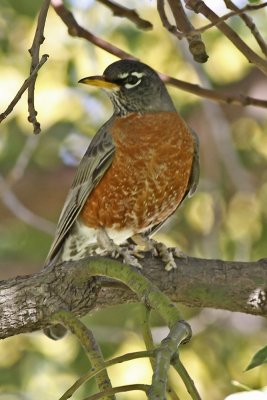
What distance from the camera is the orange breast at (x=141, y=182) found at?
416 cm

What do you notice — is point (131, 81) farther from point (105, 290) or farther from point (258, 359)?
point (258, 359)

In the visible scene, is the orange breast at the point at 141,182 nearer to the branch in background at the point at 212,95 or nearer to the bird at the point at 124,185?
the bird at the point at 124,185

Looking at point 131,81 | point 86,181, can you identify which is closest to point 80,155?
point 131,81

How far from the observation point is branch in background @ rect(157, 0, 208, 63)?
106 inches

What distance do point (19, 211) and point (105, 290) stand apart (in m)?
2.96

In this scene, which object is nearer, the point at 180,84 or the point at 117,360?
the point at 117,360

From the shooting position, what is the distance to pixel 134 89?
14.8 ft

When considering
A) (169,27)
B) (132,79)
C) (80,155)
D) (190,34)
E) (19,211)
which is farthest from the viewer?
(80,155)

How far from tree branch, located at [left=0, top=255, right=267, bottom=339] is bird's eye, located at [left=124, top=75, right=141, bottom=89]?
1759 millimetres

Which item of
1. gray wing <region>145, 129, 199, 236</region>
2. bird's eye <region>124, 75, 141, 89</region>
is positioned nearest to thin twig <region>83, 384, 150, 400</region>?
gray wing <region>145, 129, 199, 236</region>

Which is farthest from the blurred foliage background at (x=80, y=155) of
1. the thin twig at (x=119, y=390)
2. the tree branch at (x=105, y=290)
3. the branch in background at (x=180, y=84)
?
the thin twig at (x=119, y=390)

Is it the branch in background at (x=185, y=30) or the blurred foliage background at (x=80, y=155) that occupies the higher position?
the blurred foliage background at (x=80, y=155)

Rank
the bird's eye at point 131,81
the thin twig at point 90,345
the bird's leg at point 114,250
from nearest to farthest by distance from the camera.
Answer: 1. the thin twig at point 90,345
2. the bird's leg at point 114,250
3. the bird's eye at point 131,81

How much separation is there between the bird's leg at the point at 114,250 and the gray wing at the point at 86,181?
0.15m
